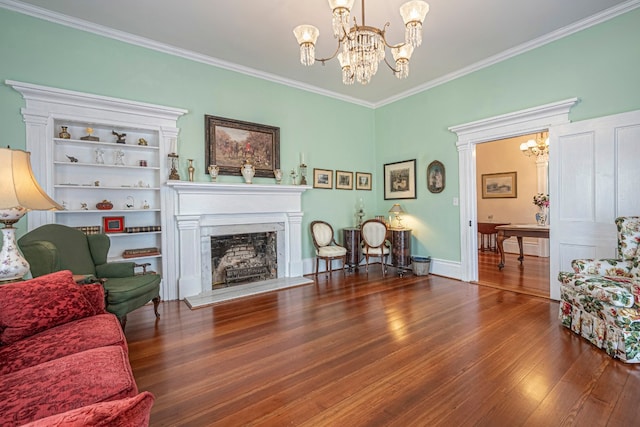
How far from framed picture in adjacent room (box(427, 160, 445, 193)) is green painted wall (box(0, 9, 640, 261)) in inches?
3.9

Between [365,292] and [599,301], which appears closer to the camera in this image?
[599,301]

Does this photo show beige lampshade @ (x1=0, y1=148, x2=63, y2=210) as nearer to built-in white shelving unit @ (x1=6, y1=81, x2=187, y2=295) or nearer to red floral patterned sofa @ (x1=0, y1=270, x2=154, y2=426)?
red floral patterned sofa @ (x1=0, y1=270, x2=154, y2=426)

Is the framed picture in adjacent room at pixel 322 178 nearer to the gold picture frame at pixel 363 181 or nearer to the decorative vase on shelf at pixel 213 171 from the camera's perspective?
the gold picture frame at pixel 363 181

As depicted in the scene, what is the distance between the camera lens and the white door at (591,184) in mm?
3062

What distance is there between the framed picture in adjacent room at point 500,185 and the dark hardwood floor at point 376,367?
433 centimetres

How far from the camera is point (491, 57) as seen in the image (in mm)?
4152

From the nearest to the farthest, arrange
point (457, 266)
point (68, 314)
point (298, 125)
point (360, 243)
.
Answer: point (68, 314)
point (457, 266)
point (298, 125)
point (360, 243)

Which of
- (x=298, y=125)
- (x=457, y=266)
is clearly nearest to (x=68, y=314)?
(x=298, y=125)

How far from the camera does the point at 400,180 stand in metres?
5.57

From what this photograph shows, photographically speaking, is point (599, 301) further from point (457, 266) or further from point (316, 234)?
point (316, 234)

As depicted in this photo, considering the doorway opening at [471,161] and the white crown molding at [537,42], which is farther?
the doorway opening at [471,161]

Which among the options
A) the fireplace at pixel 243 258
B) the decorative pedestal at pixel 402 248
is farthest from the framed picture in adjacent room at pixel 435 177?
the fireplace at pixel 243 258

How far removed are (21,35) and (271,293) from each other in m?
3.97

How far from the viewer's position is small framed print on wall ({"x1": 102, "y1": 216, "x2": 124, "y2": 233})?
11.6 ft
